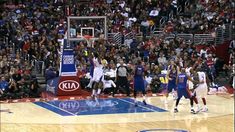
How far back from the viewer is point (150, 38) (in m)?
28.9

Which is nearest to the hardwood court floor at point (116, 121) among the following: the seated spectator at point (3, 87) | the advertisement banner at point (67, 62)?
the seated spectator at point (3, 87)

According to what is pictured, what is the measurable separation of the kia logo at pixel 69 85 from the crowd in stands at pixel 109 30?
34.7 inches

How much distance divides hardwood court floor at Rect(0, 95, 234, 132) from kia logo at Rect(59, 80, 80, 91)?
96.8 inches

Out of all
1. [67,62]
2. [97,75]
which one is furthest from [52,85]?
[97,75]

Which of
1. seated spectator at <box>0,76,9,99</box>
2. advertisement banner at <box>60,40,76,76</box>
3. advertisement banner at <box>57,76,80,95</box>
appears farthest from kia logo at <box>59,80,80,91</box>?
seated spectator at <box>0,76,9,99</box>

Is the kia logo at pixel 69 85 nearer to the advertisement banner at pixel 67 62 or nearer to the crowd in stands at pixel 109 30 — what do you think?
the advertisement banner at pixel 67 62

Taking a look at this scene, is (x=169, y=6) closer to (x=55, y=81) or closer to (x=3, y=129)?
(x=55, y=81)

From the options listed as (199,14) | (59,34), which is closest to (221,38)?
(199,14)

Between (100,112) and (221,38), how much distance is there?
40.7 ft

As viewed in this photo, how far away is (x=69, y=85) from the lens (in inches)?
883

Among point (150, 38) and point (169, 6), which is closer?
point (150, 38)

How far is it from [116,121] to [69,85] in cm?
539

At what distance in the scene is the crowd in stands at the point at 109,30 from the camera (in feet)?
76.4

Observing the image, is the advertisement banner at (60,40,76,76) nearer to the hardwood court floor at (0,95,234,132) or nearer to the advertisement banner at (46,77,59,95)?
the advertisement banner at (46,77,59,95)
